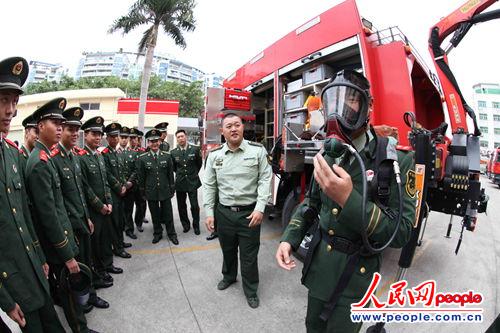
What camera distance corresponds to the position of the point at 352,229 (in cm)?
117

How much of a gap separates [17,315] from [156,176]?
118 inches

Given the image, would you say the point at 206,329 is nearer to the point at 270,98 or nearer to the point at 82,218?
the point at 82,218

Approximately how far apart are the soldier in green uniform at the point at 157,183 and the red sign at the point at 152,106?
17774mm

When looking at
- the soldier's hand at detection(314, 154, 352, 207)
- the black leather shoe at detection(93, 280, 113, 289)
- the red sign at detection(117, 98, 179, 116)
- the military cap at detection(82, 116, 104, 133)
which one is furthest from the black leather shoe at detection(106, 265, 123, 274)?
the red sign at detection(117, 98, 179, 116)

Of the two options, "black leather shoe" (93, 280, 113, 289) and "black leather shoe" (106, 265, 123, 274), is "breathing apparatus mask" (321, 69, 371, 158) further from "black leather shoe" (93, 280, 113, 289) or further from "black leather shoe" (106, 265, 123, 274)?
"black leather shoe" (106, 265, 123, 274)

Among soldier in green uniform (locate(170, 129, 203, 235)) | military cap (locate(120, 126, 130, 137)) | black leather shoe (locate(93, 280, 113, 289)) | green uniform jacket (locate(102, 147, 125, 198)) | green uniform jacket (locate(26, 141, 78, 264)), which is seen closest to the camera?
green uniform jacket (locate(26, 141, 78, 264))

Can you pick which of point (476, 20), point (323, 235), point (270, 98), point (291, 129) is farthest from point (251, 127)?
point (323, 235)

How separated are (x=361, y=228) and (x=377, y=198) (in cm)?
24

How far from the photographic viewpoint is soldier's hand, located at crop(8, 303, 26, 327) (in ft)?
4.11

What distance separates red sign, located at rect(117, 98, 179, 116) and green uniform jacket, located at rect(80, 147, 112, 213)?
1913cm

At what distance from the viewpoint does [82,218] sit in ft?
7.69

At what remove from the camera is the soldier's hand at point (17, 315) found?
1.25 metres

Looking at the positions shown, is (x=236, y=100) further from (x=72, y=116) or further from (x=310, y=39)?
(x=72, y=116)

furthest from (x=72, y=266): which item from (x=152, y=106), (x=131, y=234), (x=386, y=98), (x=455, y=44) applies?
(x=152, y=106)
